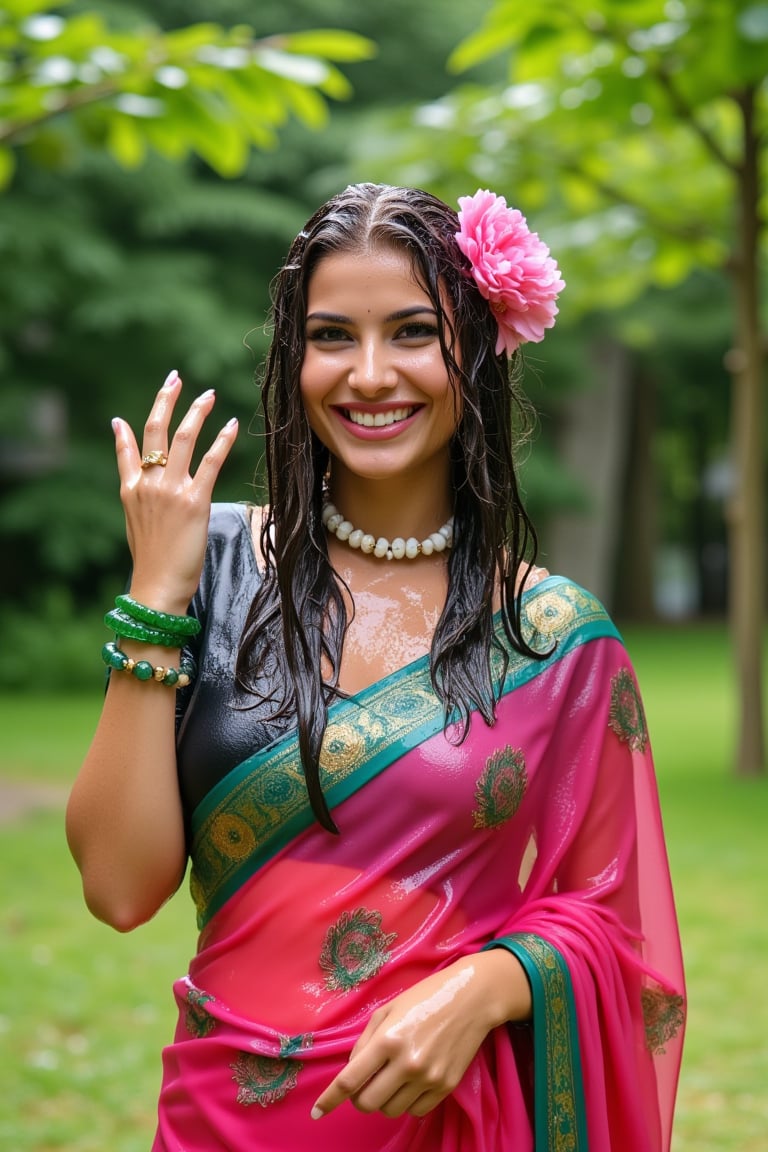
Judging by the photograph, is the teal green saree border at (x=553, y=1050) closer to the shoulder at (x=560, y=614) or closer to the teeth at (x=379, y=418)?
the shoulder at (x=560, y=614)

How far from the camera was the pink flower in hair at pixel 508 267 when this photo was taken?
2.14m

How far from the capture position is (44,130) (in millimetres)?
5293

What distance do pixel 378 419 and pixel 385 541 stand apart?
8.1 inches

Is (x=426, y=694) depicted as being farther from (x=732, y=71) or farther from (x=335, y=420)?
(x=732, y=71)

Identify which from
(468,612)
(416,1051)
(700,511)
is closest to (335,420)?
(468,612)

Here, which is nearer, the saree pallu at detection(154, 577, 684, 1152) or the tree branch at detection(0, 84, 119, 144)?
the saree pallu at detection(154, 577, 684, 1152)

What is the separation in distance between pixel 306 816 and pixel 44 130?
153 inches

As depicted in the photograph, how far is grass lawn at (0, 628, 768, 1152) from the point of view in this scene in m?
4.75

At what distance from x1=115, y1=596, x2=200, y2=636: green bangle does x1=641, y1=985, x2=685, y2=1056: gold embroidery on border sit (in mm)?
884

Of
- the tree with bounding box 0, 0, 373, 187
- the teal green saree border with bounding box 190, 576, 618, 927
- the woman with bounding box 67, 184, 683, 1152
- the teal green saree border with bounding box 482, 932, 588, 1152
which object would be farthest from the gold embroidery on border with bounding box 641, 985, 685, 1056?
the tree with bounding box 0, 0, 373, 187

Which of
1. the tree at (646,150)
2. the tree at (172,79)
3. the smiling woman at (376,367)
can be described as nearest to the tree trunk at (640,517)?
the tree at (646,150)

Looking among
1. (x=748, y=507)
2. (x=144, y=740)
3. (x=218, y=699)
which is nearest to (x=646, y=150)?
(x=748, y=507)

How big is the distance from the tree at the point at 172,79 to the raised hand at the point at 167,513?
8.02 ft

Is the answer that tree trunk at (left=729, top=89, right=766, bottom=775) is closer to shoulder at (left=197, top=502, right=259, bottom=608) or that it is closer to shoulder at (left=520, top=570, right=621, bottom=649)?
shoulder at (left=520, top=570, right=621, bottom=649)
